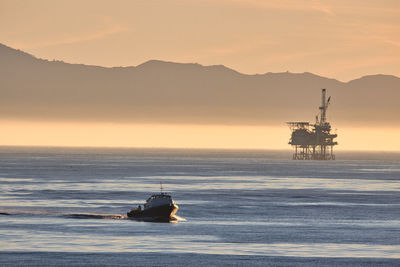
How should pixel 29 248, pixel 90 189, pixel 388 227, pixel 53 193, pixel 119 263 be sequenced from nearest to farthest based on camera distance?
pixel 119 263 → pixel 29 248 → pixel 388 227 → pixel 53 193 → pixel 90 189

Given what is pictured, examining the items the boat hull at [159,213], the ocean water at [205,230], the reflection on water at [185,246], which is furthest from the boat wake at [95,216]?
the reflection on water at [185,246]

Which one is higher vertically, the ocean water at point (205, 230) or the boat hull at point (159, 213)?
the boat hull at point (159, 213)

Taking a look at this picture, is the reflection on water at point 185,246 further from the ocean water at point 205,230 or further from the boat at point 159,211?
the boat at point 159,211

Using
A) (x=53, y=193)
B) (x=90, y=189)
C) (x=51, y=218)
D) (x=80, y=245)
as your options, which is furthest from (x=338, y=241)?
(x=90, y=189)

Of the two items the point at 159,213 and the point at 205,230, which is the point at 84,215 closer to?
the point at 159,213

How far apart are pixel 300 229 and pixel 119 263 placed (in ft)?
102

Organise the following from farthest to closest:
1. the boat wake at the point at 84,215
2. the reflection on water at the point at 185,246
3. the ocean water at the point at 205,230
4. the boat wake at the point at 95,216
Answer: the boat wake at the point at 95,216
the boat wake at the point at 84,215
the reflection on water at the point at 185,246
the ocean water at the point at 205,230

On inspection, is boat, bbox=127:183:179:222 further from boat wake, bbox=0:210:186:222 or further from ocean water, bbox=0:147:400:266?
ocean water, bbox=0:147:400:266

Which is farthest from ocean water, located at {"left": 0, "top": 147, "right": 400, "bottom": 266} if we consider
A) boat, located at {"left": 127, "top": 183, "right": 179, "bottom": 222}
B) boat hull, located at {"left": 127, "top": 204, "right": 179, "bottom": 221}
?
boat hull, located at {"left": 127, "top": 204, "right": 179, "bottom": 221}

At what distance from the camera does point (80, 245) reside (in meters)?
80.8

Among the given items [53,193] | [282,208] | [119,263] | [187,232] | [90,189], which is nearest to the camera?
[119,263]

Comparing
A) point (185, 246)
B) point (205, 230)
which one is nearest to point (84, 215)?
point (205, 230)

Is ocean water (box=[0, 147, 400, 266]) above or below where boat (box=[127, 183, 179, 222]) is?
below

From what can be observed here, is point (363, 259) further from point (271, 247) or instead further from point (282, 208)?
point (282, 208)
